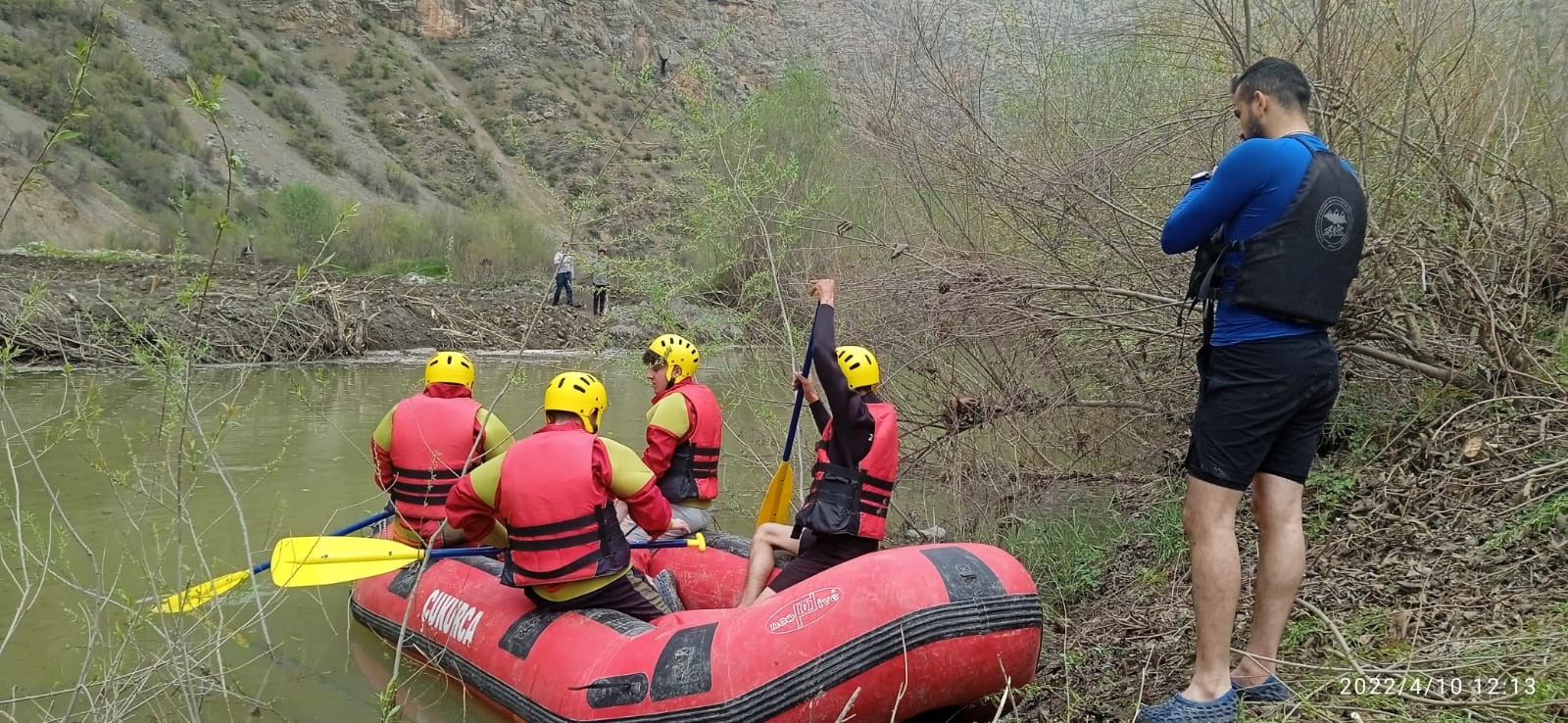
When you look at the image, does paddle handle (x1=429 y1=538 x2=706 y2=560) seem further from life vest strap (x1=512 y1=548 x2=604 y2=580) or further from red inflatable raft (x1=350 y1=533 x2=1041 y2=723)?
red inflatable raft (x1=350 y1=533 x2=1041 y2=723)

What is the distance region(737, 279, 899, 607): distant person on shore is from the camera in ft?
14.8

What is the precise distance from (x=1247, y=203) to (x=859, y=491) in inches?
86.9

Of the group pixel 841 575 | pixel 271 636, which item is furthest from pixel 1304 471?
pixel 271 636

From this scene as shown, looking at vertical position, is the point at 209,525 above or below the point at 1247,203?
below

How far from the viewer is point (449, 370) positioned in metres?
5.54

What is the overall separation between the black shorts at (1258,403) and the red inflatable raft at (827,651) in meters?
1.13

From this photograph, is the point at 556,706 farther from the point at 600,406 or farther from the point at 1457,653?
the point at 1457,653

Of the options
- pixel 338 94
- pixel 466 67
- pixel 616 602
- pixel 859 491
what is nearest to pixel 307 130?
pixel 338 94

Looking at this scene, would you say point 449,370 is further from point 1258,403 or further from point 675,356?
point 1258,403

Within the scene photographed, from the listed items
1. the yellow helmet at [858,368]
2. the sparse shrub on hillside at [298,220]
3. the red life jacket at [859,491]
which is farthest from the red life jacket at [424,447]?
the sparse shrub on hillside at [298,220]

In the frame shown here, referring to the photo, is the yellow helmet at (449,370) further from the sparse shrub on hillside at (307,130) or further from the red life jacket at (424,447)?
the sparse shrub on hillside at (307,130)

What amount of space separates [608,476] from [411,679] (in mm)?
1770

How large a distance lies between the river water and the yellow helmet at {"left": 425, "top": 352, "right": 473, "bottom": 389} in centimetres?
58

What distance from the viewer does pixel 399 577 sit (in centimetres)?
553
